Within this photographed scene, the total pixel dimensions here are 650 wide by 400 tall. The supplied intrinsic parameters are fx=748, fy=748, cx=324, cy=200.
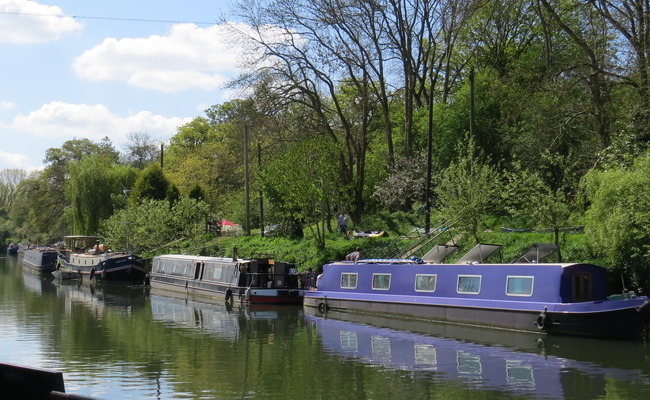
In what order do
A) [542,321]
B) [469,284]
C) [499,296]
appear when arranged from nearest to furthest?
1. [542,321]
2. [499,296]
3. [469,284]

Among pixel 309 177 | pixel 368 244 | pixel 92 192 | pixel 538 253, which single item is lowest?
pixel 538 253

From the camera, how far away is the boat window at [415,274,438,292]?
1073 inches

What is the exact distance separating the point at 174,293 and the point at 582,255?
22.8 m

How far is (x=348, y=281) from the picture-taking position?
31266 mm

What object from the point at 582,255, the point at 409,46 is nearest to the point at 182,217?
the point at 409,46

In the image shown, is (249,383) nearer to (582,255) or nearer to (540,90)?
(582,255)

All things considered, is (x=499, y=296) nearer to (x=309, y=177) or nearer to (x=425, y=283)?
(x=425, y=283)

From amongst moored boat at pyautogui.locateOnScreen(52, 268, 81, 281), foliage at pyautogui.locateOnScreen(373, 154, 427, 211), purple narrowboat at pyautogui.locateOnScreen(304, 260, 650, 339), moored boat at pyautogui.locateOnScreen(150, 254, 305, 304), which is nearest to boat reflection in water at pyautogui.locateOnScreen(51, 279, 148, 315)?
moored boat at pyautogui.locateOnScreen(52, 268, 81, 281)

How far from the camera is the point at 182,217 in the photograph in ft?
177

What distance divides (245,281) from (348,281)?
5718mm

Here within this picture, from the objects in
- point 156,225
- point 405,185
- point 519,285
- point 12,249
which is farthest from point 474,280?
point 12,249

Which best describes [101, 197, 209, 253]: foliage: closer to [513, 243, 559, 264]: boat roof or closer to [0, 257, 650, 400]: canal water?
[0, 257, 650, 400]: canal water

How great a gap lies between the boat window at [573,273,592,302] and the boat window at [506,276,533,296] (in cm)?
138

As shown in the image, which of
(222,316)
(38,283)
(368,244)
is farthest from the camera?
(38,283)
